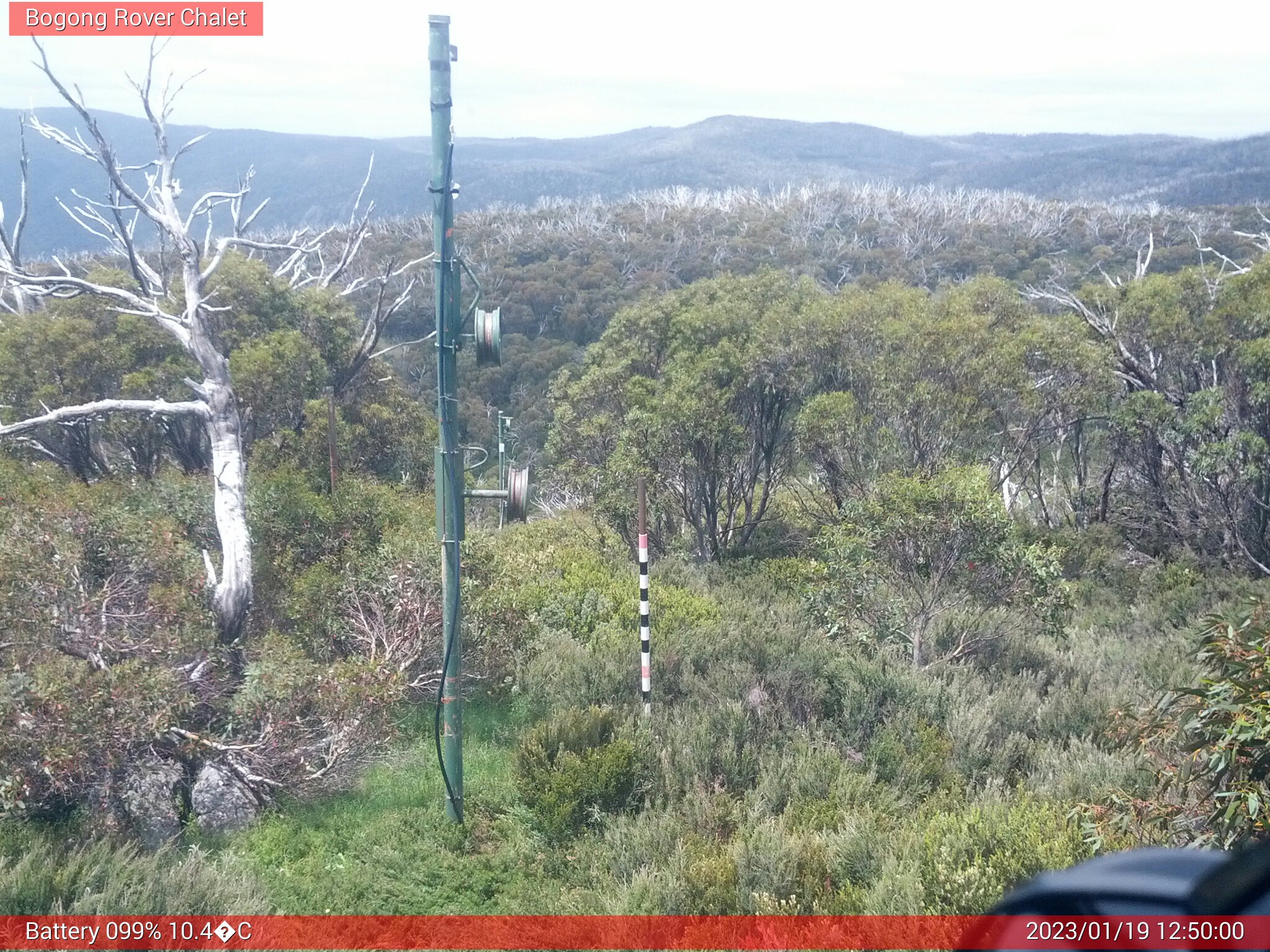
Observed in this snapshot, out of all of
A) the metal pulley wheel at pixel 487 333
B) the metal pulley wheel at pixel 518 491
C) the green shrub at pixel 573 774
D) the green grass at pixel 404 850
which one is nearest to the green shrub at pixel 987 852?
the green shrub at pixel 573 774

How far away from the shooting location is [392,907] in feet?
18.1

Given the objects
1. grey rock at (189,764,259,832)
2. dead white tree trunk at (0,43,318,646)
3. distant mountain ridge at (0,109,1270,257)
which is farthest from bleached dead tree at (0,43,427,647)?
distant mountain ridge at (0,109,1270,257)

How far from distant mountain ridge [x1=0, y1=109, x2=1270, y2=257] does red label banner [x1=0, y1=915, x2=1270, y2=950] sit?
2052 inches

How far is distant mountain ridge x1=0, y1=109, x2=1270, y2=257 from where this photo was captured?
77250 millimetres

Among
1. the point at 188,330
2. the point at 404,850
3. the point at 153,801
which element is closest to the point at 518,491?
the point at 404,850

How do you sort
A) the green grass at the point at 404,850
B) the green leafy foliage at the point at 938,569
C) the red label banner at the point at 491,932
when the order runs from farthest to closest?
the green leafy foliage at the point at 938,569 → the green grass at the point at 404,850 → the red label banner at the point at 491,932

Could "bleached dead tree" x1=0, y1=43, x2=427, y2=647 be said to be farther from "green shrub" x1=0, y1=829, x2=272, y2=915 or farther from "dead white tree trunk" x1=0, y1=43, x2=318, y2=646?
"green shrub" x1=0, y1=829, x2=272, y2=915

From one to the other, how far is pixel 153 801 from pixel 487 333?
12.6 feet

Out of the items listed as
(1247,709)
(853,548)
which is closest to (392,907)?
(1247,709)

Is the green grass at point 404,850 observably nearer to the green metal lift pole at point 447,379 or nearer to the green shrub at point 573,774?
the green shrub at point 573,774

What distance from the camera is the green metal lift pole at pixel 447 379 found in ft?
18.5

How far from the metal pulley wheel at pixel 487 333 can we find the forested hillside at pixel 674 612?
2478 millimetres

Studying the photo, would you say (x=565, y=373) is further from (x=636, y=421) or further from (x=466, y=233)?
(x=466, y=233)

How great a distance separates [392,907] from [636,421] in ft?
30.6
